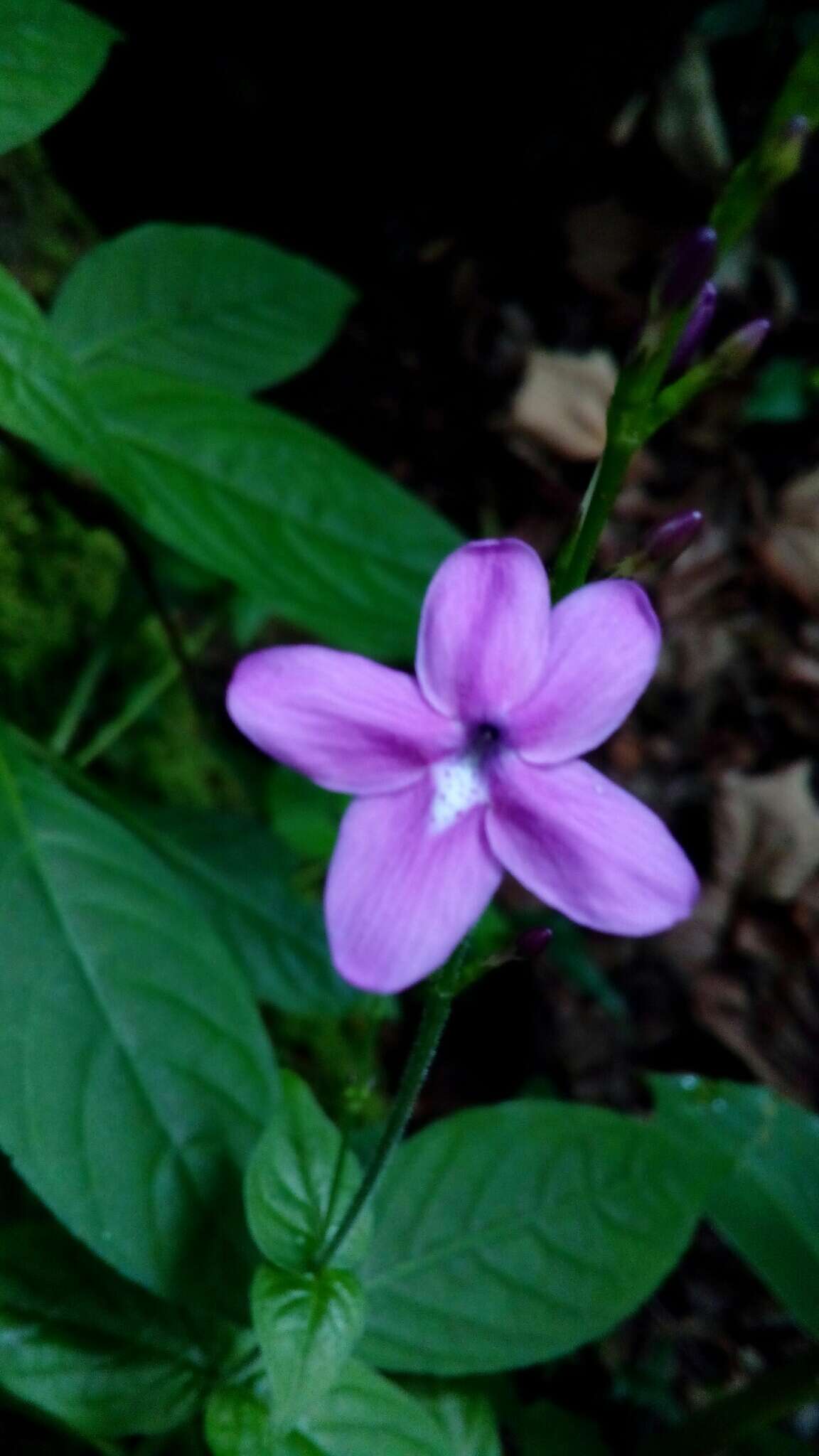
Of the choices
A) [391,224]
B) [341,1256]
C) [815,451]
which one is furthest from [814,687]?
[341,1256]

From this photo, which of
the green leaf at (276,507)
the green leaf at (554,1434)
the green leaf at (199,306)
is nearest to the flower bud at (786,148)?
the green leaf at (276,507)

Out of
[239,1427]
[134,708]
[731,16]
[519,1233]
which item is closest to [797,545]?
[731,16]

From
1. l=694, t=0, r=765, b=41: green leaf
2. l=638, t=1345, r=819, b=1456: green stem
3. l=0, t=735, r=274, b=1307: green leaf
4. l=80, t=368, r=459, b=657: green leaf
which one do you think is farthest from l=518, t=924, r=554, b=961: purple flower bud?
l=694, t=0, r=765, b=41: green leaf

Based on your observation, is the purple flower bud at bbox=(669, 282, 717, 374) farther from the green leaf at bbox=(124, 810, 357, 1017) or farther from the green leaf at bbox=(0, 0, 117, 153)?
the green leaf at bbox=(124, 810, 357, 1017)

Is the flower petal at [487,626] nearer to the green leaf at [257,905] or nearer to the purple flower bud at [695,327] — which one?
the purple flower bud at [695,327]

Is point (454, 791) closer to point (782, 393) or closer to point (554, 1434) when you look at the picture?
point (554, 1434)

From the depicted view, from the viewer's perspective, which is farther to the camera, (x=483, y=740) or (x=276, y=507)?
(x=276, y=507)
